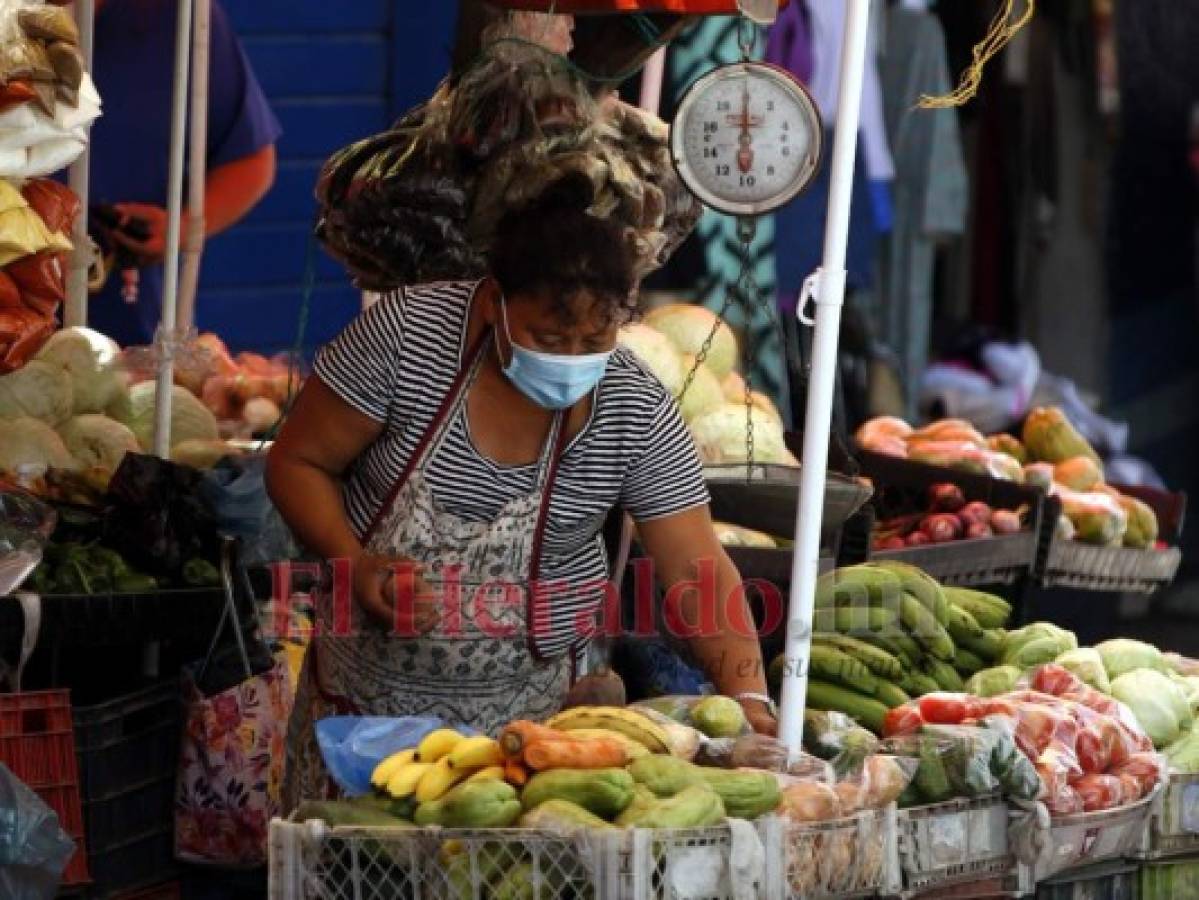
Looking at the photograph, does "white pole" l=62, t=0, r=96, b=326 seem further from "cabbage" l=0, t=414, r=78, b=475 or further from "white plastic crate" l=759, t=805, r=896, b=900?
"white plastic crate" l=759, t=805, r=896, b=900

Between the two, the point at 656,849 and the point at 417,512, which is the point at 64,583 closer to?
the point at 417,512

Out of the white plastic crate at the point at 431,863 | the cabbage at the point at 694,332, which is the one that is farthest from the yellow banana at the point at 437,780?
the cabbage at the point at 694,332

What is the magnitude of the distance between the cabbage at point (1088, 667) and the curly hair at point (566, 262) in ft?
4.55

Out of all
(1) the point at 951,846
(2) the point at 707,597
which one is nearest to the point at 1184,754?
(1) the point at 951,846

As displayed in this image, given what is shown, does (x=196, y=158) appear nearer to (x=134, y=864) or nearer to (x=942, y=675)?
(x=134, y=864)

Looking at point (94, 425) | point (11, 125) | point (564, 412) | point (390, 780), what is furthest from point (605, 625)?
point (94, 425)

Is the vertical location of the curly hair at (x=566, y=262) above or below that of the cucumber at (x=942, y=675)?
above

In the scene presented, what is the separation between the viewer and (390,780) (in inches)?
156

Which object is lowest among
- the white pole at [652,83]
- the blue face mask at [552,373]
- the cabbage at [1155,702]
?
the cabbage at [1155,702]

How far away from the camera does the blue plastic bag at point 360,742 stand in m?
4.13

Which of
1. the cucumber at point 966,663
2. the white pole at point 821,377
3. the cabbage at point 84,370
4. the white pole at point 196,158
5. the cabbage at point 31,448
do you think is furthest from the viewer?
the white pole at point 196,158

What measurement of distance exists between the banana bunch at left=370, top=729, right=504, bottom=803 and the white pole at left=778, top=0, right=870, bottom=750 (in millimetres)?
538

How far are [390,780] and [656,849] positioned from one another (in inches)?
17.4

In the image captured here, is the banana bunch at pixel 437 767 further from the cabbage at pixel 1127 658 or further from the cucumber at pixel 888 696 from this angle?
the cabbage at pixel 1127 658
